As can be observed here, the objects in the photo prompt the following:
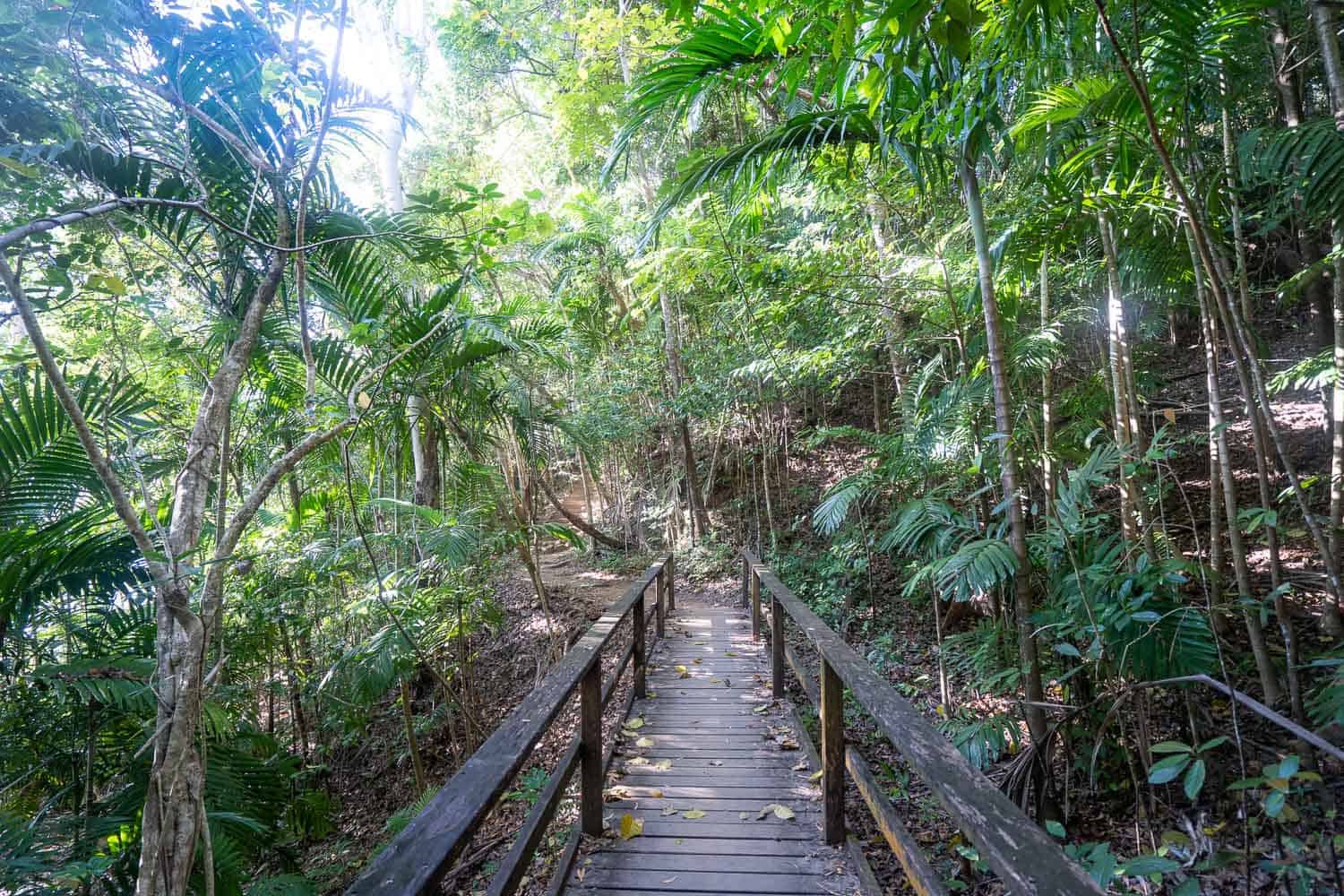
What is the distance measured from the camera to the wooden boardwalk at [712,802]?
6.73ft

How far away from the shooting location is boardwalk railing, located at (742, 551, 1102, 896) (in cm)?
95

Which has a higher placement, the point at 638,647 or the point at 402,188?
the point at 402,188

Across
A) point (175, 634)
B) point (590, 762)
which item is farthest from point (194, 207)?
point (590, 762)

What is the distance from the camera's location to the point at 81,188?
2500 millimetres

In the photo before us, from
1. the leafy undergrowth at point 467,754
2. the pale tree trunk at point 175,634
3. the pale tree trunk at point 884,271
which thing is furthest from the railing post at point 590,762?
the pale tree trunk at point 884,271

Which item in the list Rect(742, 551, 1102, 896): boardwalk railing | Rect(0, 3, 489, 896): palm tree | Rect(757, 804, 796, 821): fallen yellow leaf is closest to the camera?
Rect(742, 551, 1102, 896): boardwalk railing

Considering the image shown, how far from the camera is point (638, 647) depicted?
4.13 meters

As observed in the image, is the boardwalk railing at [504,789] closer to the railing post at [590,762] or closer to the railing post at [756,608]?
the railing post at [590,762]

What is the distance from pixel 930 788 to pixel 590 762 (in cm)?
145

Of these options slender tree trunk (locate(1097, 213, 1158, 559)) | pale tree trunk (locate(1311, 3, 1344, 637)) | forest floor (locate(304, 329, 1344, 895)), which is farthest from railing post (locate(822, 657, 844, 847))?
pale tree trunk (locate(1311, 3, 1344, 637))

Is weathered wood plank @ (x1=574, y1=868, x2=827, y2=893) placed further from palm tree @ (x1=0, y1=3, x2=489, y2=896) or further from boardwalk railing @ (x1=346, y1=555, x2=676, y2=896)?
palm tree @ (x1=0, y1=3, x2=489, y2=896)

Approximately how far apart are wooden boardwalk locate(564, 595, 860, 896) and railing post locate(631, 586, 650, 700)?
0.27ft

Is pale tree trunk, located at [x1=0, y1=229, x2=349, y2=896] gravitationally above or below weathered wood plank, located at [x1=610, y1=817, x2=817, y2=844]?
above

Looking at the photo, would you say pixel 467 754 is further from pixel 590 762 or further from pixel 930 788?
pixel 930 788
